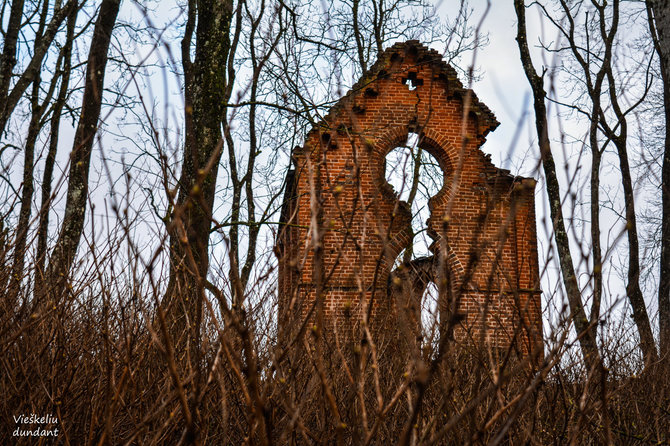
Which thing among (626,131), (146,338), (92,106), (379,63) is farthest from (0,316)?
(626,131)

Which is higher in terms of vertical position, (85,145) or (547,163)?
(547,163)

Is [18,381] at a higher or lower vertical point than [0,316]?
lower

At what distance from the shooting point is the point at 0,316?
356 cm

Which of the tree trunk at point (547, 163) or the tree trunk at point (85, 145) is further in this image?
the tree trunk at point (547, 163)

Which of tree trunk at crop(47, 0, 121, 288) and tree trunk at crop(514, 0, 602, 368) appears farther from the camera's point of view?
tree trunk at crop(514, 0, 602, 368)

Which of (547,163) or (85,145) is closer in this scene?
(85,145)

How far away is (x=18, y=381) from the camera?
3350 millimetres

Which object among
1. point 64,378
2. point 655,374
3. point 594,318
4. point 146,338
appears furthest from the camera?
point 655,374

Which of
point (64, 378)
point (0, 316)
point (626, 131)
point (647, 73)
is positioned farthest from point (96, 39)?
point (647, 73)

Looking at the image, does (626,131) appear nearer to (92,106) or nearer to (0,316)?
(92,106)

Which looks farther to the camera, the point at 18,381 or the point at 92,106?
the point at 92,106

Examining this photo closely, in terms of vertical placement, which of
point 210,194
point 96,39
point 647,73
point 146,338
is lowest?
point 146,338

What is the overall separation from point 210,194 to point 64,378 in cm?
358

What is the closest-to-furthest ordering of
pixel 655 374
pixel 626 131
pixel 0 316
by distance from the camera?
pixel 0 316 < pixel 655 374 < pixel 626 131
